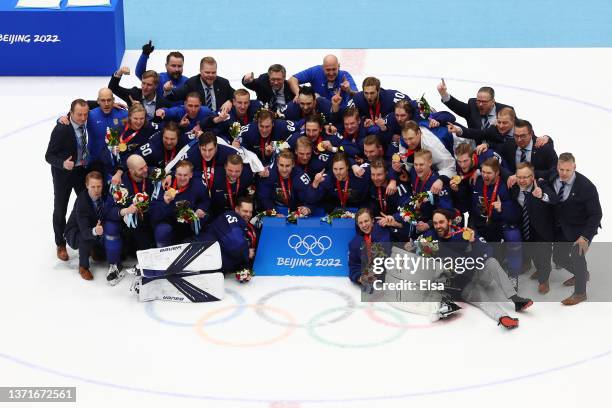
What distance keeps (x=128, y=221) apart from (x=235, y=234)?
1057 mm

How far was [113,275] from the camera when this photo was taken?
12047 millimetres

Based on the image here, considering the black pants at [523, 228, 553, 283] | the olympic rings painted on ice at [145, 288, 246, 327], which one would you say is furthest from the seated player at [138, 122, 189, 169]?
the black pants at [523, 228, 553, 283]

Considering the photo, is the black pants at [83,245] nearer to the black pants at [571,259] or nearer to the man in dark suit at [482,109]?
the man in dark suit at [482,109]

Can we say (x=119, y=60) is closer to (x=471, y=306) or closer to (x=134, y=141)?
(x=134, y=141)

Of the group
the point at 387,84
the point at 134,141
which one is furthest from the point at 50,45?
the point at 134,141

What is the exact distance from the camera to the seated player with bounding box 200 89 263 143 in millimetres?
12883

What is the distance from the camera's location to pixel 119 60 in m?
18.8

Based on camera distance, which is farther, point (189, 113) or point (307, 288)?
point (189, 113)

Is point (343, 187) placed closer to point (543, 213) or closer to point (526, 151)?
point (526, 151)

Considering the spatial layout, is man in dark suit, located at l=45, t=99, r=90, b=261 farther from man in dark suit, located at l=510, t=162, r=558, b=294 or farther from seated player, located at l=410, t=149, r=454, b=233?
man in dark suit, located at l=510, t=162, r=558, b=294

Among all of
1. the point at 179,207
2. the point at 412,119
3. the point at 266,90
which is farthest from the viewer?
the point at 266,90

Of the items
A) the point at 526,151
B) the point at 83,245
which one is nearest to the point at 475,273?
the point at 526,151

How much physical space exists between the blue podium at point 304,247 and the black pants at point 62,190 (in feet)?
6.77

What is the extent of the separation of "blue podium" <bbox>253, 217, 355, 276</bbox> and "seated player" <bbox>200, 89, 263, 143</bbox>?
130 centimetres
